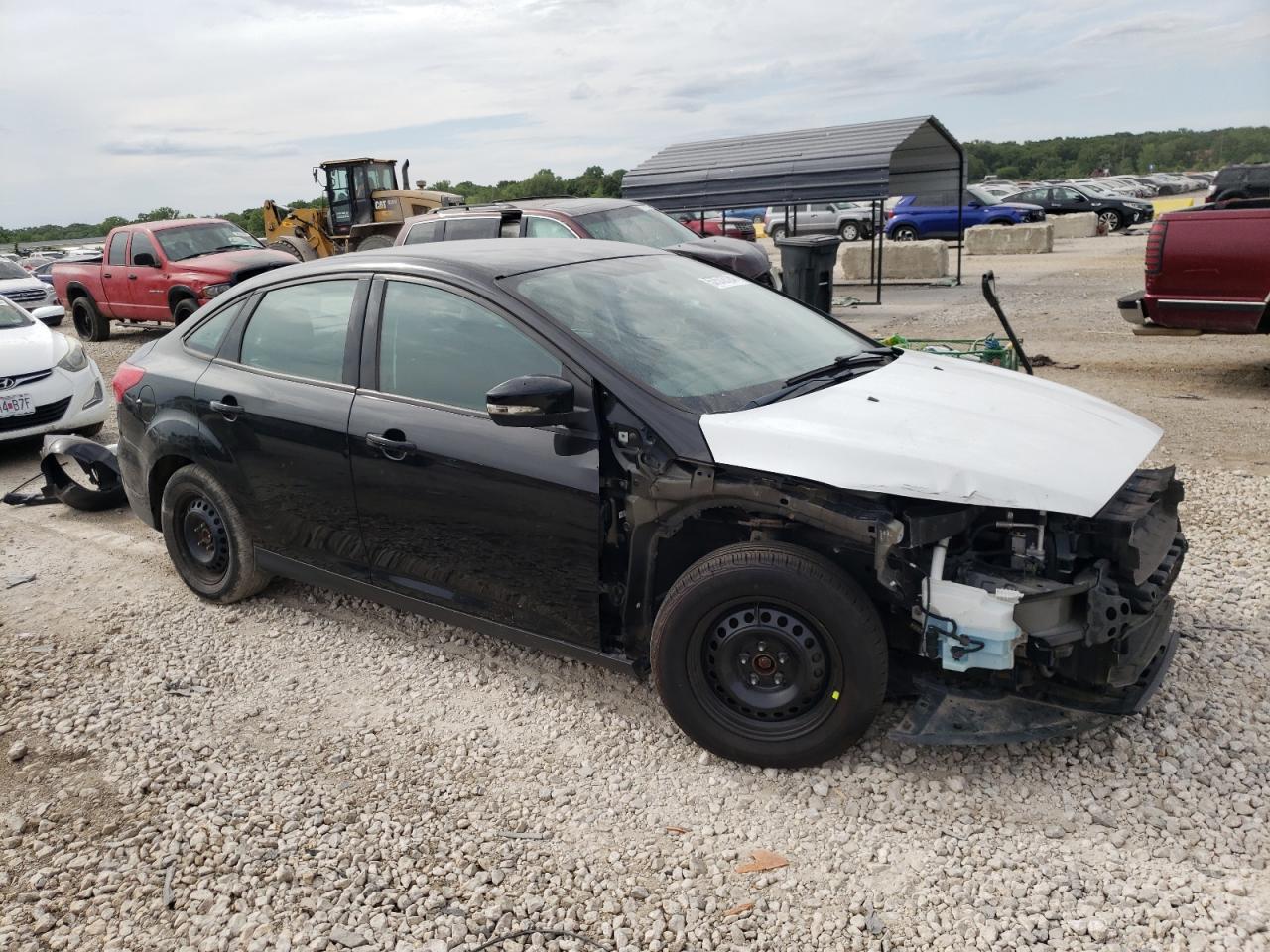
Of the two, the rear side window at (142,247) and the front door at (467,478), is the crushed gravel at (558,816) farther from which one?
the rear side window at (142,247)

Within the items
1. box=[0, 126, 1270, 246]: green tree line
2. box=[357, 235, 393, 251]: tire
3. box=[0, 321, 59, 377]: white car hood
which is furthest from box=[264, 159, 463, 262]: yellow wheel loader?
box=[0, 126, 1270, 246]: green tree line

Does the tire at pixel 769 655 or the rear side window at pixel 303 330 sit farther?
the rear side window at pixel 303 330

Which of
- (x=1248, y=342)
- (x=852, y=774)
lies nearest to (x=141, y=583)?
(x=852, y=774)

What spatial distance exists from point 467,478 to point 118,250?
562 inches

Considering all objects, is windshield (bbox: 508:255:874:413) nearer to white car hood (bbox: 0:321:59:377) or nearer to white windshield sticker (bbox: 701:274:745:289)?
white windshield sticker (bbox: 701:274:745:289)

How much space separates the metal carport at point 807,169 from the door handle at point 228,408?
13.2m

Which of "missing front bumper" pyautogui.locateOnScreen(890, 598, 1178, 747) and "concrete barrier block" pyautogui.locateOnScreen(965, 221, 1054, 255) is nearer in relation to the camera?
"missing front bumper" pyautogui.locateOnScreen(890, 598, 1178, 747)

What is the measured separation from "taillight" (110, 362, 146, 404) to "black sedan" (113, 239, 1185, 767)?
58cm

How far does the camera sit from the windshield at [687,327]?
3510 millimetres

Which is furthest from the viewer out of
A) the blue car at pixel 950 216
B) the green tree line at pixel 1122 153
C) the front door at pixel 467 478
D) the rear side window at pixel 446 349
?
the green tree line at pixel 1122 153

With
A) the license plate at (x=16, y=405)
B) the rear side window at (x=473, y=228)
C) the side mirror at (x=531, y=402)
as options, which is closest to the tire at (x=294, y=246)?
the rear side window at (x=473, y=228)

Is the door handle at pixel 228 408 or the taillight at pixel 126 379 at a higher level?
the taillight at pixel 126 379

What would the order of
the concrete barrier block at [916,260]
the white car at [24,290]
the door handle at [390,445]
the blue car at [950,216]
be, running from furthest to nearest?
the blue car at [950,216] < the concrete barrier block at [916,260] < the white car at [24,290] < the door handle at [390,445]

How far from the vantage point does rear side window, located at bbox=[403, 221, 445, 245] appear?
1032 cm
